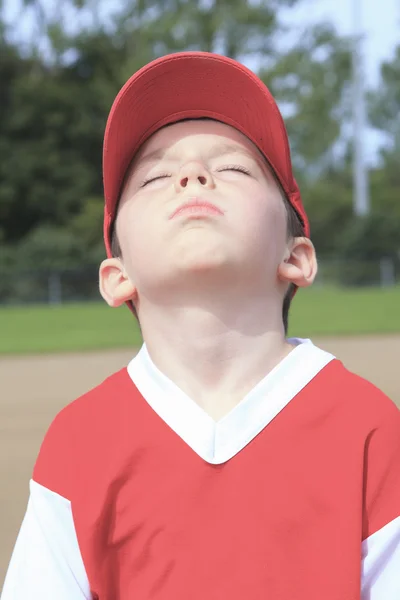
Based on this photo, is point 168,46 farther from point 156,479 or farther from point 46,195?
point 156,479

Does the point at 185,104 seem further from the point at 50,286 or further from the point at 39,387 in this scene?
the point at 50,286

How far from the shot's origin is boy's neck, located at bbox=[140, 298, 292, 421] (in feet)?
5.14

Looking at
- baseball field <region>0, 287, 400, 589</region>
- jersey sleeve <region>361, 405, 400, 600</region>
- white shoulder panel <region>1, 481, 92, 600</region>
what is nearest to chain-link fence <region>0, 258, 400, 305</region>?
baseball field <region>0, 287, 400, 589</region>

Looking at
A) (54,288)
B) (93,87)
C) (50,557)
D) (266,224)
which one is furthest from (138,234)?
(93,87)

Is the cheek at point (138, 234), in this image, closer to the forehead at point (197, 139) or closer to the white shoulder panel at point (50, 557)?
the forehead at point (197, 139)

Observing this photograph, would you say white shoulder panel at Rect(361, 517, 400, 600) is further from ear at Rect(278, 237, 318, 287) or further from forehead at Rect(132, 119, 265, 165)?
forehead at Rect(132, 119, 265, 165)

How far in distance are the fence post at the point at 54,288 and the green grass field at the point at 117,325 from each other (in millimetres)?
6746

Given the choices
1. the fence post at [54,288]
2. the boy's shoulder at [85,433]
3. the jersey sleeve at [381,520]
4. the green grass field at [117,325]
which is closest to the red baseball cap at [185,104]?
the boy's shoulder at [85,433]

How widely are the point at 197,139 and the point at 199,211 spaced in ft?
0.71

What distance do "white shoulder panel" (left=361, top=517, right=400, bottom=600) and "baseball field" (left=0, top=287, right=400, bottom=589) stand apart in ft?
6.11

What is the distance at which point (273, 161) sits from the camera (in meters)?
1.71

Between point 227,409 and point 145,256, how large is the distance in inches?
12.7

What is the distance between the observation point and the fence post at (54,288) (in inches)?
1064

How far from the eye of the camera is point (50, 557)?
5.03ft
